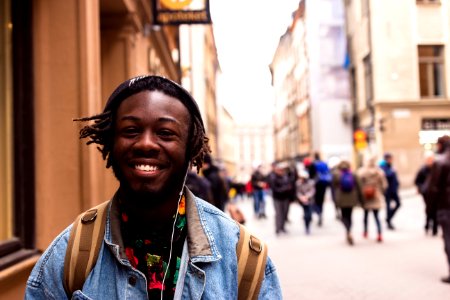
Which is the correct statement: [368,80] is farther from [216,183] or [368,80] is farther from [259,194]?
[216,183]

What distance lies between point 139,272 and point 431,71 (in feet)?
50.5

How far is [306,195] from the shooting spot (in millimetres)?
13539

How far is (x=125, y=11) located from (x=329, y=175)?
321 inches

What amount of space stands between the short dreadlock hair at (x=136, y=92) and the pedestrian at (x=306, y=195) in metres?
11.5

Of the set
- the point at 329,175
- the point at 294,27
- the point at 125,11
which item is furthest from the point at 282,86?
the point at 125,11

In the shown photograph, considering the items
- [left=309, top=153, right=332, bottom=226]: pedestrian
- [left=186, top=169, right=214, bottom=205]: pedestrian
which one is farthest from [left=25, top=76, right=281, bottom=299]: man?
[left=309, top=153, right=332, bottom=226]: pedestrian

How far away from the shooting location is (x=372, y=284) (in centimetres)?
721

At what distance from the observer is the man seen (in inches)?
66.5

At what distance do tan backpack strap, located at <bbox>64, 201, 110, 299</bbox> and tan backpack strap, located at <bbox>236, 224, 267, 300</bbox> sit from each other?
0.43 metres

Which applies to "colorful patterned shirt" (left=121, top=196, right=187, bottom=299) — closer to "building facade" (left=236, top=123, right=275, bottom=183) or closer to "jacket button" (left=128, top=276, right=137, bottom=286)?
"jacket button" (left=128, top=276, right=137, bottom=286)

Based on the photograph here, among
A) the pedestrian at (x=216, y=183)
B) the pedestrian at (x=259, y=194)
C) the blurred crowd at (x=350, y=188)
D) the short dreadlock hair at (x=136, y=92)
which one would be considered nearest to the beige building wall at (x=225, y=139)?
the pedestrian at (x=259, y=194)

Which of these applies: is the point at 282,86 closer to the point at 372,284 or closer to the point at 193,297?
the point at 372,284

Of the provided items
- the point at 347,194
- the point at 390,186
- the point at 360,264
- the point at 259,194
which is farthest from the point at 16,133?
the point at 259,194

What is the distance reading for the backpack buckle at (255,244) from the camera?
181cm
